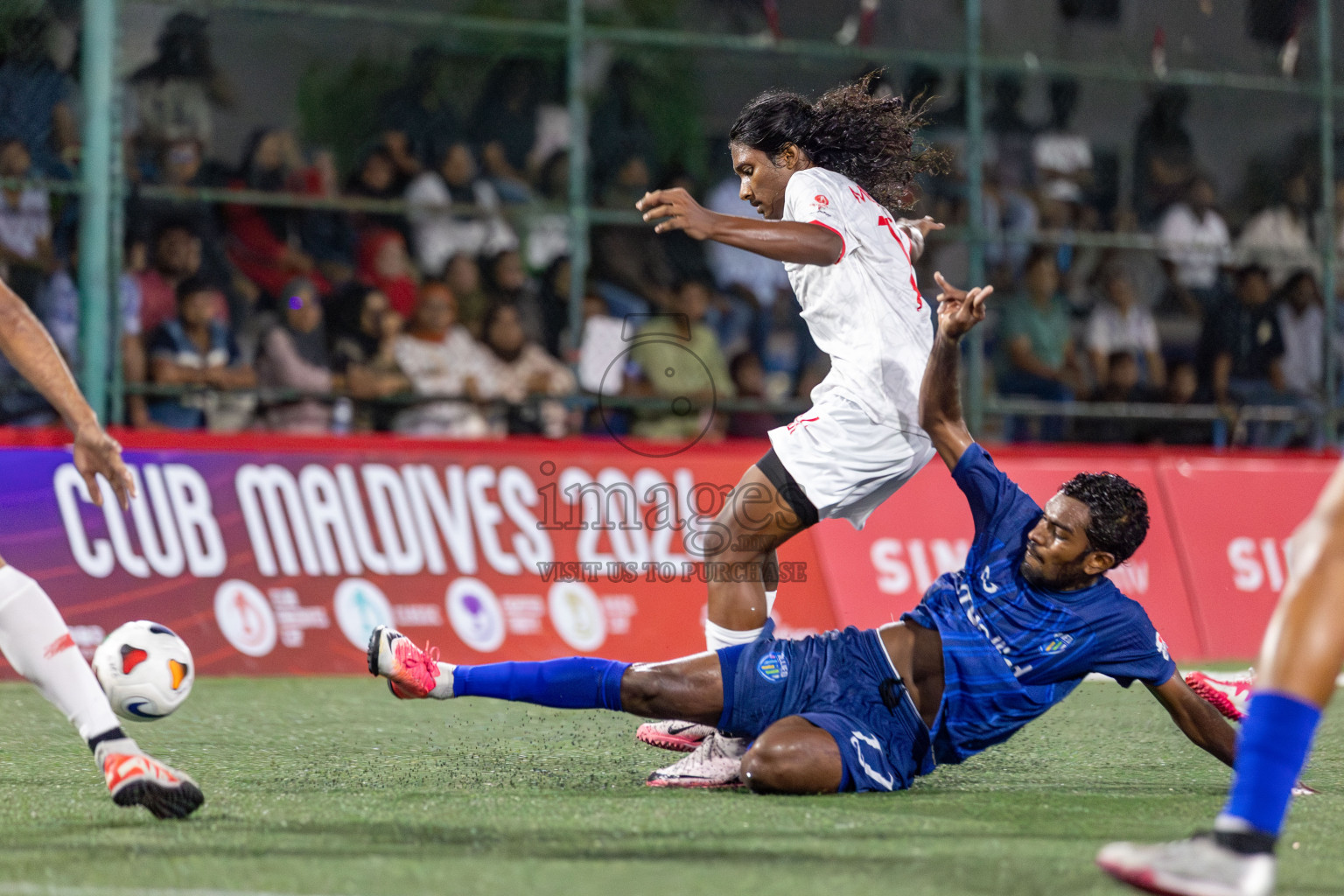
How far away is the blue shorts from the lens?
4527mm

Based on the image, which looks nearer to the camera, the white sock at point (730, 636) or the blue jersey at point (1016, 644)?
the blue jersey at point (1016, 644)

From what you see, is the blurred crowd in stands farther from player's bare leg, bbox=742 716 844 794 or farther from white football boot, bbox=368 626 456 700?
player's bare leg, bbox=742 716 844 794

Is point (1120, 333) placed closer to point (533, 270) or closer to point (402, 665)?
point (533, 270)

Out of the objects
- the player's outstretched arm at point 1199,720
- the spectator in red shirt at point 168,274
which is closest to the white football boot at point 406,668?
the player's outstretched arm at point 1199,720

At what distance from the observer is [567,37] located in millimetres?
9883

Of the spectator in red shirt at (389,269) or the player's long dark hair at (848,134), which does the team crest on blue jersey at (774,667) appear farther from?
the spectator in red shirt at (389,269)

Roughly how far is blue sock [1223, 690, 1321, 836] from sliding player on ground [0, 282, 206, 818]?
2.41 meters

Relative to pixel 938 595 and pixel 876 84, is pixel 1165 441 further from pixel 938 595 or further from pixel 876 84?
pixel 938 595

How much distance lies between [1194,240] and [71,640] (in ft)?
31.2

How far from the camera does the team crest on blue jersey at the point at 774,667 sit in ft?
15.0

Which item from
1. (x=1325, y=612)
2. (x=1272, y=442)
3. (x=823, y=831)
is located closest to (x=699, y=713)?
(x=823, y=831)

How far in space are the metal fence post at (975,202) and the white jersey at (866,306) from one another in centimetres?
505

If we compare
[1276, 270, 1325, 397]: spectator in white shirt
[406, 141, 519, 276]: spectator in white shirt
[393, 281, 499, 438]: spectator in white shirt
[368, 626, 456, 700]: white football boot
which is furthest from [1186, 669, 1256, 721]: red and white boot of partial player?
[1276, 270, 1325, 397]: spectator in white shirt

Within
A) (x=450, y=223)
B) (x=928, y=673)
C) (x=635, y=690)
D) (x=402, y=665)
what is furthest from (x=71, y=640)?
(x=450, y=223)
